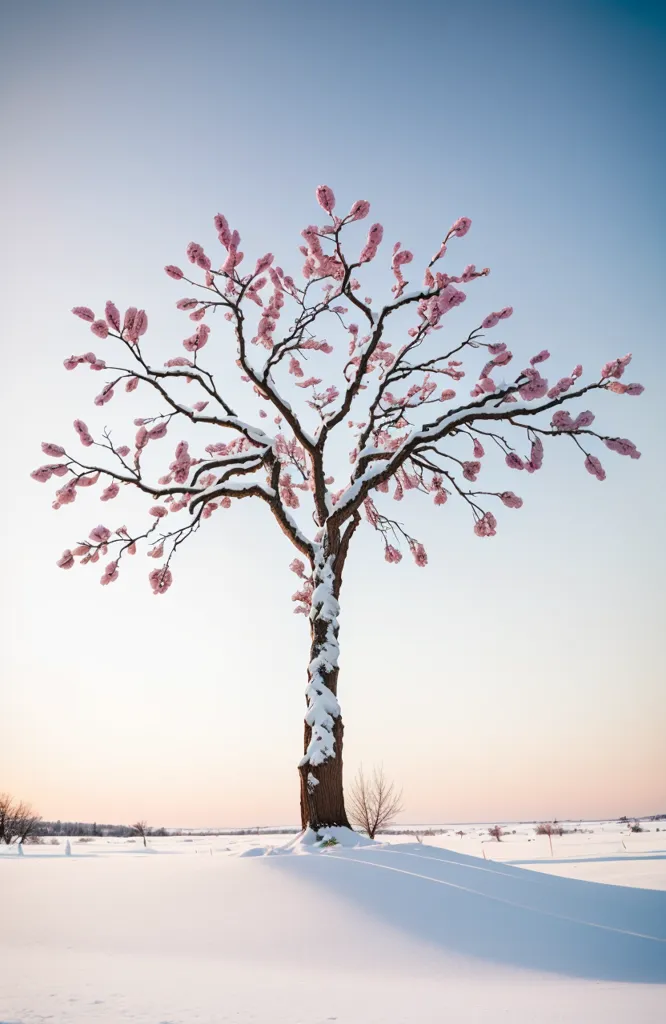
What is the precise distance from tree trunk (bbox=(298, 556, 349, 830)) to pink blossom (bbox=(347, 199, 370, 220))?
4312 millimetres

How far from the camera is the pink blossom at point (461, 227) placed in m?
7.75

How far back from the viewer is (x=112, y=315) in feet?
23.7

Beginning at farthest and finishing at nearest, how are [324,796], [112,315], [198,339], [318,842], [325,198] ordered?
[198,339], [325,198], [112,315], [324,796], [318,842]

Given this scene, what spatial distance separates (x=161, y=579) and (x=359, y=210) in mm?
5206

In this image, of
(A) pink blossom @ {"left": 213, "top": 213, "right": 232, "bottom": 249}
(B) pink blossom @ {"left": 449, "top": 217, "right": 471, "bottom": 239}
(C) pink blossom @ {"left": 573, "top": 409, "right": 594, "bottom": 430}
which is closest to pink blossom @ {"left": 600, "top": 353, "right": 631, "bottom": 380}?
(C) pink blossom @ {"left": 573, "top": 409, "right": 594, "bottom": 430}

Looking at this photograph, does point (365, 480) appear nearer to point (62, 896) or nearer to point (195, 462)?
point (195, 462)

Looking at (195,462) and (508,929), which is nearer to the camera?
(508,929)

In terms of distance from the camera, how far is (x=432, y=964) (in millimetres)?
3473

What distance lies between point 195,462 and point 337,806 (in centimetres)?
465

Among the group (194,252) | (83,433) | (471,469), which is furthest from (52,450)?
(471,469)

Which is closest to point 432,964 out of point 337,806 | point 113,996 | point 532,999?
point 532,999

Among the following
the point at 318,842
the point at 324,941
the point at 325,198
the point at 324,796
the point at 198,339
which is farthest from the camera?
the point at 198,339

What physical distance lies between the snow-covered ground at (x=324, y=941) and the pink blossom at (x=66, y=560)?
10.6 ft

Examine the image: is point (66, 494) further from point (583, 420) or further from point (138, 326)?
point (583, 420)
